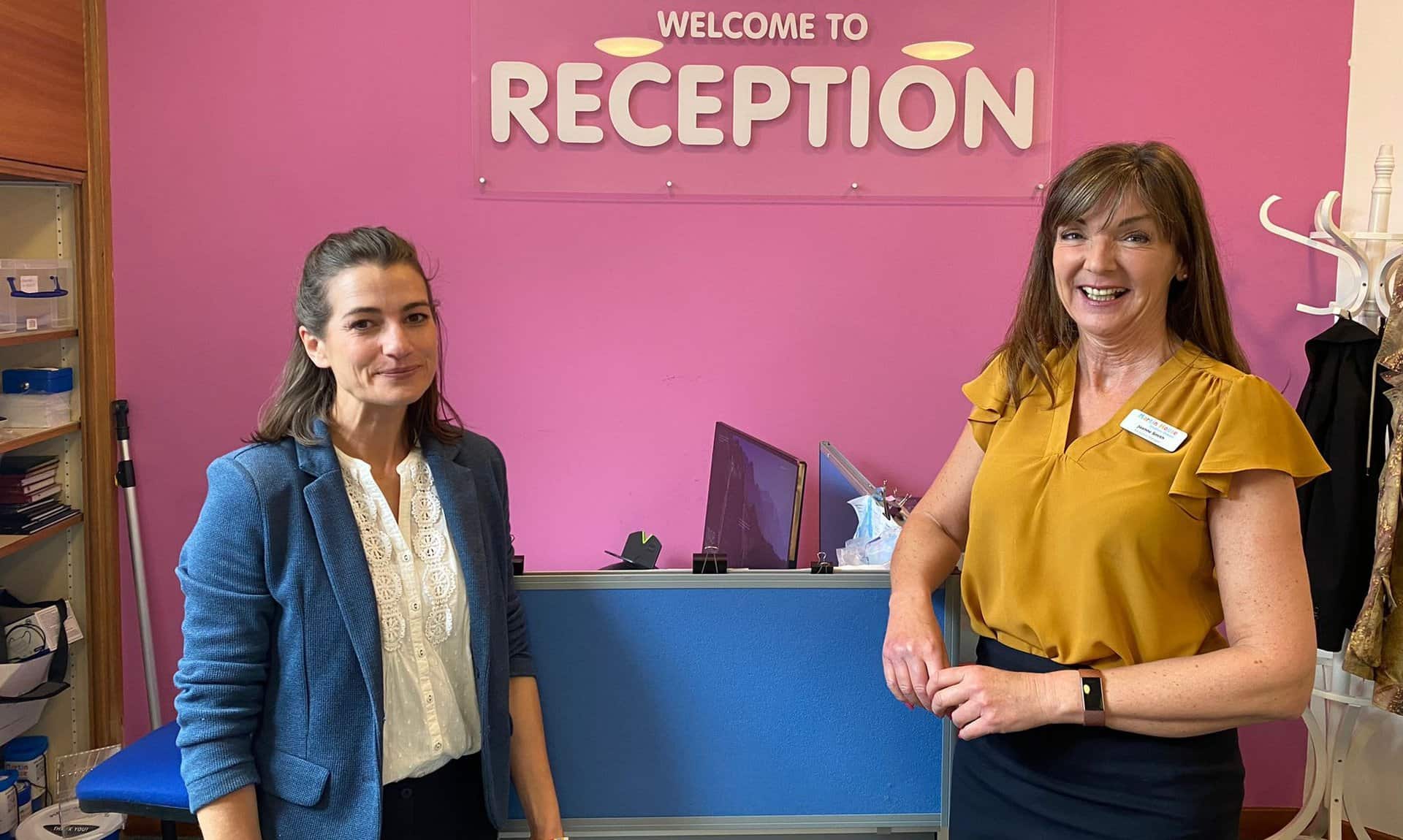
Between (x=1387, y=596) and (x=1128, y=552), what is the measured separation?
62.2 inches

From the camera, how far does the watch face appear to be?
146 cm

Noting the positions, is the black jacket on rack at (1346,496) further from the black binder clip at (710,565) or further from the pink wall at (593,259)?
the black binder clip at (710,565)

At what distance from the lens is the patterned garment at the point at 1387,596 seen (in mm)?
2598

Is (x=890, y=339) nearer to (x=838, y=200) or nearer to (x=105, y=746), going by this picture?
(x=838, y=200)

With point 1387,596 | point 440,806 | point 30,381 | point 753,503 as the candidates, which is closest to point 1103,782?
point 440,806

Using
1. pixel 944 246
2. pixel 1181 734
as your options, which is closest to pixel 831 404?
pixel 944 246

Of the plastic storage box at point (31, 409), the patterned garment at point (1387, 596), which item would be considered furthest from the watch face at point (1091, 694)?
the plastic storage box at point (31, 409)

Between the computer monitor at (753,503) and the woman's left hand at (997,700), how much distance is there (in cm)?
65

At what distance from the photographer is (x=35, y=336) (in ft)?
9.25

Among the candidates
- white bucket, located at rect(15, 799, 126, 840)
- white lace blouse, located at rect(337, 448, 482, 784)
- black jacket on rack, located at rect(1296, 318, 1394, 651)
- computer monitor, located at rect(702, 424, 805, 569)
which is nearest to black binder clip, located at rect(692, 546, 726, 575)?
computer monitor, located at rect(702, 424, 805, 569)

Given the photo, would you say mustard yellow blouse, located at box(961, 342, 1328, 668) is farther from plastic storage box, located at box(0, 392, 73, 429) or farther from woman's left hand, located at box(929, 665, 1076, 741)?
plastic storage box, located at box(0, 392, 73, 429)

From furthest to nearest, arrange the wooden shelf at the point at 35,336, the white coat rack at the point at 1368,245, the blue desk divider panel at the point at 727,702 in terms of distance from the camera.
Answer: the white coat rack at the point at 1368,245
the wooden shelf at the point at 35,336
the blue desk divider panel at the point at 727,702

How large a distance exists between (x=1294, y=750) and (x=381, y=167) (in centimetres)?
306

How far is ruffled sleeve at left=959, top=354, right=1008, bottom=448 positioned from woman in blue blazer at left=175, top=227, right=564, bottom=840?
73 cm
